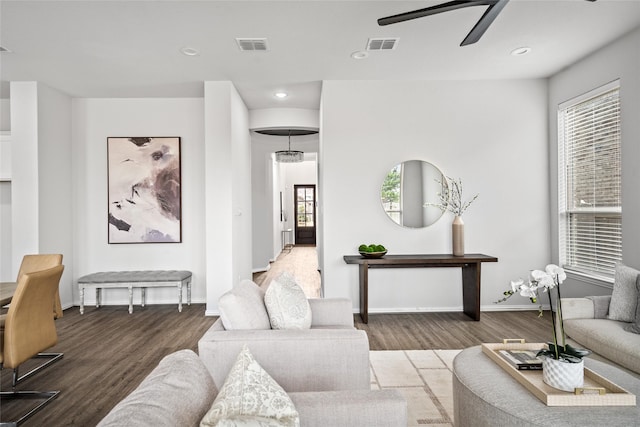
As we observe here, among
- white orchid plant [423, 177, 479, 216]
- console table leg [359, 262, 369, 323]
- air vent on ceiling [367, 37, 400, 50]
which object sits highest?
air vent on ceiling [367, 37, 400, 50]

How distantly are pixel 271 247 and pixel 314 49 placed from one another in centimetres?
603

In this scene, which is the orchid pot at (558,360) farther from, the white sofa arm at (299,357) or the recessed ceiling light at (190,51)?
the recessed ceiling light at (190,51)

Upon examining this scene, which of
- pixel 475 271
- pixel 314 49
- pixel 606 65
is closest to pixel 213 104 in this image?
pixel 314 49

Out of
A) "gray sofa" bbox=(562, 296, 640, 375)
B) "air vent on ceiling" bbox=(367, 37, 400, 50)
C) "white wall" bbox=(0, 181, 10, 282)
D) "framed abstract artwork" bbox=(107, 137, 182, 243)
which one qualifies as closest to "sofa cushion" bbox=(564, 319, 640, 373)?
"gray sofa" bbox=(562, 296, 640, 375)

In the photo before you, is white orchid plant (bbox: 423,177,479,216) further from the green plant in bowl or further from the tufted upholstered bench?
the tufted upholstered bench

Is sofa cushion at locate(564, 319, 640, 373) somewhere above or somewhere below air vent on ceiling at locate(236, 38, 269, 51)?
below

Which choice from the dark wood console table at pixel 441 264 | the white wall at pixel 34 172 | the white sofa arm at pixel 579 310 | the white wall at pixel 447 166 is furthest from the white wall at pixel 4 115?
the white sofa arm at pixel 579 310

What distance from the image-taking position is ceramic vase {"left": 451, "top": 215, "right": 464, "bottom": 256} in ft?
14.7

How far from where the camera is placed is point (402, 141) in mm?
4777

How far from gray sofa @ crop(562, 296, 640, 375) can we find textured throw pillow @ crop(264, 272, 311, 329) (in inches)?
79.1

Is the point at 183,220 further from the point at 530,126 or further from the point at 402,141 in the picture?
the point at 530,126

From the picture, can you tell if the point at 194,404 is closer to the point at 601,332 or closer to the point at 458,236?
the point at 601,332

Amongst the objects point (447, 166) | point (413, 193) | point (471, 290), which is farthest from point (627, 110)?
point (471, 290)

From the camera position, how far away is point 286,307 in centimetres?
226
